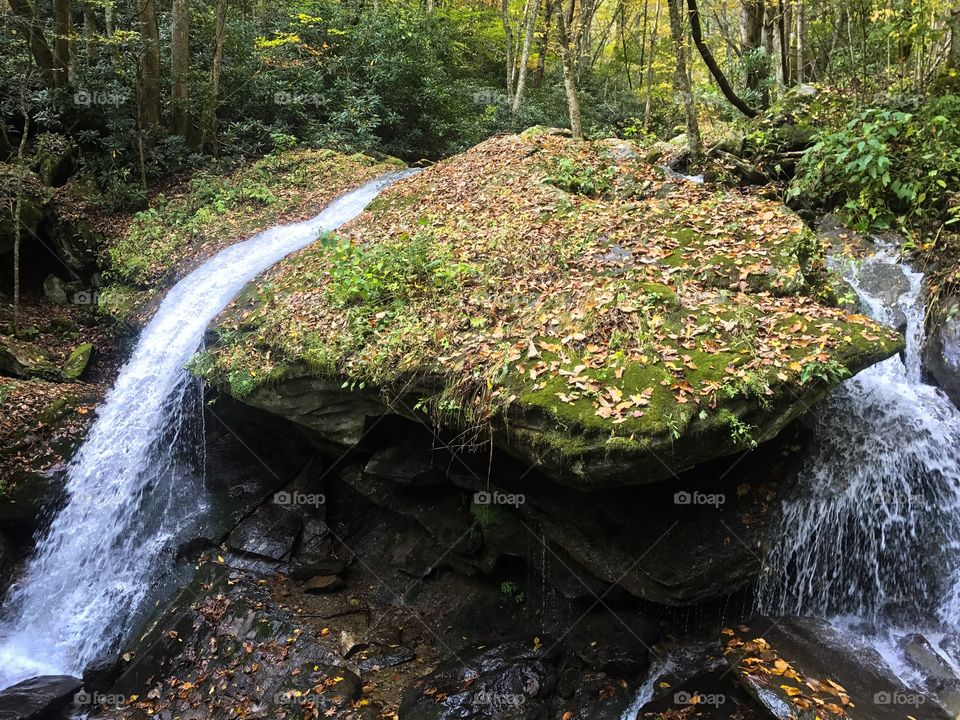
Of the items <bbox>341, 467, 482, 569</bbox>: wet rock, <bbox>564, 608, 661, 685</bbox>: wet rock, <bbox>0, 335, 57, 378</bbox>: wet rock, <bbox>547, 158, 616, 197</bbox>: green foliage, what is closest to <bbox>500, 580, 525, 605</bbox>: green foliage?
<bbox>341, 467, 482, 569</bbox>: wet rock

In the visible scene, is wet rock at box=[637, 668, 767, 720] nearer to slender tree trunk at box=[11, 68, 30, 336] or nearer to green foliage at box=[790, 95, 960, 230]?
→ green foliage at box=[790, 95, 960, 230]

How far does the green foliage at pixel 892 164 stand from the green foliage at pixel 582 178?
283 centimetres

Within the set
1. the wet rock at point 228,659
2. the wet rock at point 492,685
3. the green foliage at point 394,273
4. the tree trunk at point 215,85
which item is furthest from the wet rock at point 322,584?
the tree trunk at point 215,85

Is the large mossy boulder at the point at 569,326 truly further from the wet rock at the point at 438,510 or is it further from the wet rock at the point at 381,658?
the wet rock at the point at 381,658

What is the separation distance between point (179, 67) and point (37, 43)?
270cm

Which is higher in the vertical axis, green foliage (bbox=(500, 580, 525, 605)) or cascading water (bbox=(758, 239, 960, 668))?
cascading water (bbox=(758, 239, 960, 668))

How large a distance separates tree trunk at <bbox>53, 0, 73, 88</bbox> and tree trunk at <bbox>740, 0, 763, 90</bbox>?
14906 mm

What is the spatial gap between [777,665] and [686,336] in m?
3.11

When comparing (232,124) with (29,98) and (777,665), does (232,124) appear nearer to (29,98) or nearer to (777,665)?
(29,98)

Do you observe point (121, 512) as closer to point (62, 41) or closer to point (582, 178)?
point (582, 178)

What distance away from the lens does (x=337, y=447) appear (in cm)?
882

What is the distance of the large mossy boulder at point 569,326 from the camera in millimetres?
5641

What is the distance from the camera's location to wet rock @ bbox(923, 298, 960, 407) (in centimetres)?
666

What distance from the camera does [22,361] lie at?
34.7 ft
